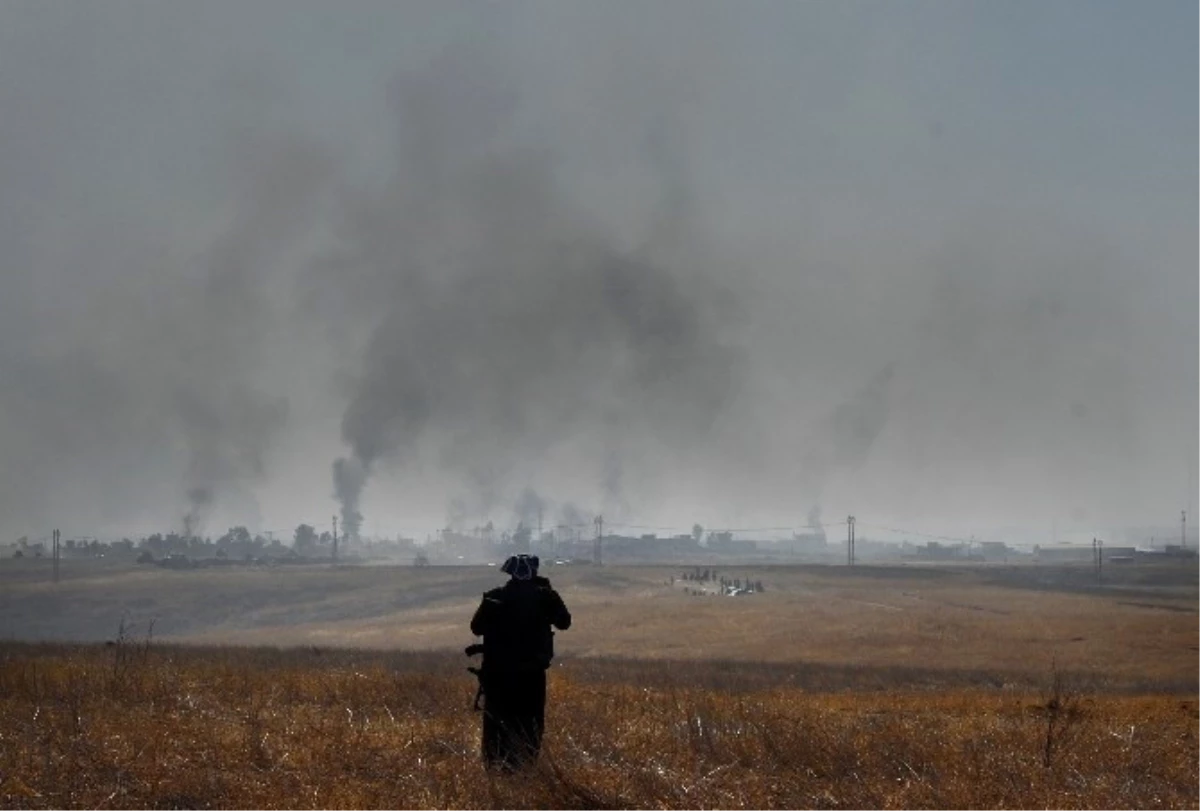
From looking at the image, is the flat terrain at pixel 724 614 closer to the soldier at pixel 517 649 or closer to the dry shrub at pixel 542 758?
the dry shrub at pixel 542 758

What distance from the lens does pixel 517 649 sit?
977 cm

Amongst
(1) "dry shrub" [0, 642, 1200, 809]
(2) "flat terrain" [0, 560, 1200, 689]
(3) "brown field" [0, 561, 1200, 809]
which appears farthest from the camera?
(2) "flat terrain" [0, 560, 1200, 689]

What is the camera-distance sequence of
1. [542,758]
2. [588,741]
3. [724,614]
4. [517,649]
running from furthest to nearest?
[724,614] < [588,741] < [517,649] < [542,758]

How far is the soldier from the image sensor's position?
9633 millimetres

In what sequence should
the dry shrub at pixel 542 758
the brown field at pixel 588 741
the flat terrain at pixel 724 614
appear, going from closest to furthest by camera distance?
1. the dry shrub at pixel 542 758
2. the brown field at pixel 588 741
3. the flat terrain at pixel 724 614

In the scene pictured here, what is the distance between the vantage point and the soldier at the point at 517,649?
31.6 feet

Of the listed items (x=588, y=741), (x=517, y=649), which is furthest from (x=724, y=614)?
(x=517, y=649)

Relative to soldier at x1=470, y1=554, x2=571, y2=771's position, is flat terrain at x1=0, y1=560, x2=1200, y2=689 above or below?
below

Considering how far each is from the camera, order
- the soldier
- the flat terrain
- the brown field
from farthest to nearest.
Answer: the flat terrain → the soldier → the brown field

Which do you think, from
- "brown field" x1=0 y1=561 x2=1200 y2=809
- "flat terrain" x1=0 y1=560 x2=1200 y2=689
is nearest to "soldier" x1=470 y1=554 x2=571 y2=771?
→ "brown field" x1=0 y1=561 x2=1200 y2=809

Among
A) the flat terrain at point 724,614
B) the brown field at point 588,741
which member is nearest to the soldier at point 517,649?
the brown field at point 588,741

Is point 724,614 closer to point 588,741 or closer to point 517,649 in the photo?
point 588,741

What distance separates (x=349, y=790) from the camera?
7902 mm

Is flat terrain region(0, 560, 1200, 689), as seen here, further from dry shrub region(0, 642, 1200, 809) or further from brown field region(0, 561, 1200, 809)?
dry shrub region(0, 642, 1200, 809)
